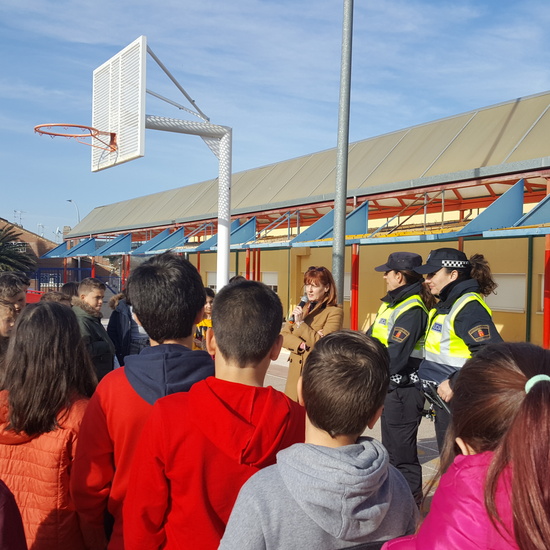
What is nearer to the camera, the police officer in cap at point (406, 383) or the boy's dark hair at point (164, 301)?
the boy's dark hair at point (164, 301)

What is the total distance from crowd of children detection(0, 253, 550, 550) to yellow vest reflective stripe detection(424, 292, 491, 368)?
6.55 feet

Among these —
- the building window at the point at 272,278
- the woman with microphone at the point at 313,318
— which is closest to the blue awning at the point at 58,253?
the building window at the point at 272,278

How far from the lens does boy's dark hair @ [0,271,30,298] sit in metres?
3.95

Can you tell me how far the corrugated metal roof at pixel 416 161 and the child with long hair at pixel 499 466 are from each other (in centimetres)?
879

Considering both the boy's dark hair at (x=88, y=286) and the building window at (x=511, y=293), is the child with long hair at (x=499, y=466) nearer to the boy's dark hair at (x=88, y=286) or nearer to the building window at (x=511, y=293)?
the boy's dark hair at (x=88, y=286)

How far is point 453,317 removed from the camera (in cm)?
372

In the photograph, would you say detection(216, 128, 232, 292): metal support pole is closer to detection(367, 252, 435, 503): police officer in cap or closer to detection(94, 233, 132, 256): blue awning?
detection(367, 252, 435, 503): police officer in cap

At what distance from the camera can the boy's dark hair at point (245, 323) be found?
6.26ft

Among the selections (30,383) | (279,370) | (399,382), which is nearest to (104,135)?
(279,370)

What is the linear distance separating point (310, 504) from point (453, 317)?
2.55 m

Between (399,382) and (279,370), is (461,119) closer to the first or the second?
(279,370)

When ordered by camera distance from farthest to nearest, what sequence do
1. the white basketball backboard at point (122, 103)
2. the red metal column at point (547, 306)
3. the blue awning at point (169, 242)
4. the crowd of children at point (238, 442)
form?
the blue awning at point (169, 242), the red metal column at point (547, 306), the white basketball backboard at point (122, 103), the crowd of children at point (238, 442)

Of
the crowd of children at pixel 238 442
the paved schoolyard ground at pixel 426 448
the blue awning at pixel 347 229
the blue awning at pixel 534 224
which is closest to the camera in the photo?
the crowd of children at pixel 238 442

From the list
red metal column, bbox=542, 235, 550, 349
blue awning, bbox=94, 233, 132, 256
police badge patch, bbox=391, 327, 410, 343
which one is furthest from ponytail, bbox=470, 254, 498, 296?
blue awning, bbox=94, 233, 132, 256
